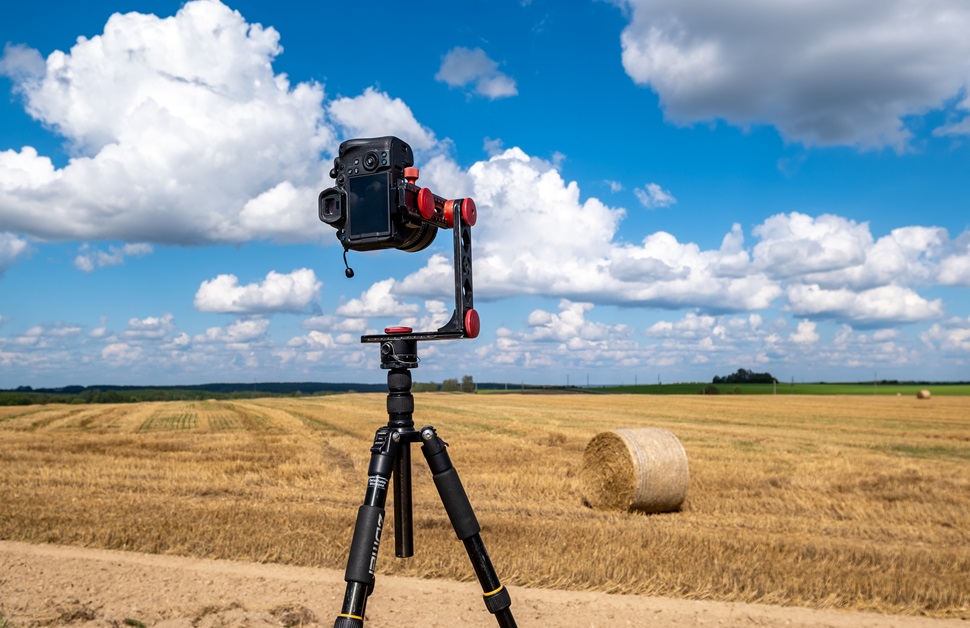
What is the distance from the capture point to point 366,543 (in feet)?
12.0

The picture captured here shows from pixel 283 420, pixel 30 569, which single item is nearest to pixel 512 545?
pixel 30 569

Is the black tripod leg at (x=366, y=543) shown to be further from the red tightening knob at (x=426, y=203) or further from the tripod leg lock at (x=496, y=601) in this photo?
the red tightening knob at (x=426, y=203)

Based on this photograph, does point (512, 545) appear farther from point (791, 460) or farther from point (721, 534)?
point (791, 460)

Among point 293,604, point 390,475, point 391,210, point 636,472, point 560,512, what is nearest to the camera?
point 390,475

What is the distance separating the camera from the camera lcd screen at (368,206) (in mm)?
3969

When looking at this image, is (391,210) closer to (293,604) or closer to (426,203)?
(426,203)

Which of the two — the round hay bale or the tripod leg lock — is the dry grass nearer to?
the round hay bale

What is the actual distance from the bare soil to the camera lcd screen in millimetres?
3007

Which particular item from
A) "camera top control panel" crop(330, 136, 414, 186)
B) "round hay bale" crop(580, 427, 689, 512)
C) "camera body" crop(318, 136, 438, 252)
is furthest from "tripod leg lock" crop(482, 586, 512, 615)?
"round hay bale" crop(580, 427, 689, 512)

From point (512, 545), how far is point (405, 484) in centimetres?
403

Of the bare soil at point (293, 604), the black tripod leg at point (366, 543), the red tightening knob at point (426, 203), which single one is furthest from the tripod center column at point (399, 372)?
the bare soil at point (293, 604)

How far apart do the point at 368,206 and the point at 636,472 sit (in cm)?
833

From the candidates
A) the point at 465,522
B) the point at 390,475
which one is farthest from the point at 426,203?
the point at 465,522

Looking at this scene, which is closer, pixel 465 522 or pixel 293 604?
pixel 465 522
